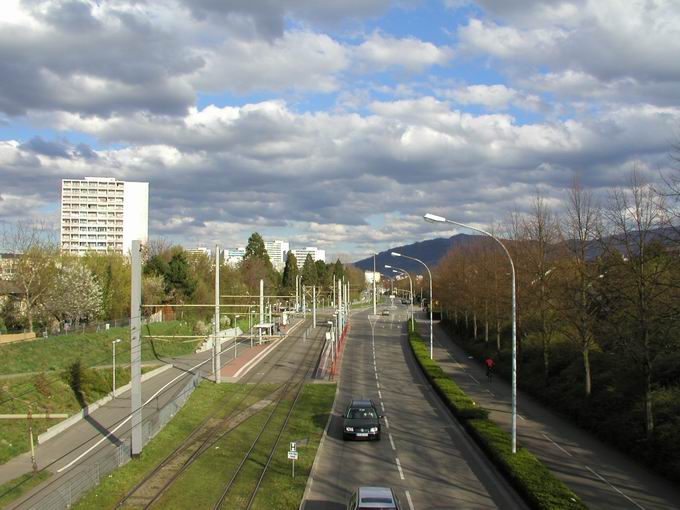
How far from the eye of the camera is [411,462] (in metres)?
23.0

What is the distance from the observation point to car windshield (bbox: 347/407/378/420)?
2738 cm

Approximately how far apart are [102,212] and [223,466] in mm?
154903

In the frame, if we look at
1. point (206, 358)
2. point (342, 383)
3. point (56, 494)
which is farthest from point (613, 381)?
point (206, 358)

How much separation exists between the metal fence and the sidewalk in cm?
1503

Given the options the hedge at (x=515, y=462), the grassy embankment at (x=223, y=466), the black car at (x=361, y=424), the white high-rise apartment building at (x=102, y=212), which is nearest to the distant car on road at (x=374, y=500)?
the grassy embankment at (x=223, y=466)

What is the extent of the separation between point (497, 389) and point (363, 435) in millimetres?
17059

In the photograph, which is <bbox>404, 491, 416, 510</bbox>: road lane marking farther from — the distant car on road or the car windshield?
the car windshield

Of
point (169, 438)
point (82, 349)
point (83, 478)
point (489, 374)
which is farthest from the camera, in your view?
point (82, 349)

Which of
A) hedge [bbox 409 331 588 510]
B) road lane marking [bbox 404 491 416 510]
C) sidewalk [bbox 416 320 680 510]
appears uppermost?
hedge [bbox 409 331 588 510]

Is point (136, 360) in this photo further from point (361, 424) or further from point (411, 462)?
point (411, 462)

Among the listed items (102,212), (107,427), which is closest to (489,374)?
(107,427)

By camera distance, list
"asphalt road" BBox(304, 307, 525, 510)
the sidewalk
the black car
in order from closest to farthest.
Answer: the sidewalk → "asphalt road" BBox(304, 307, 525, 510) → the black car

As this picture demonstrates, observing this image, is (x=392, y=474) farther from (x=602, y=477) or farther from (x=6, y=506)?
(x=6, y=506)

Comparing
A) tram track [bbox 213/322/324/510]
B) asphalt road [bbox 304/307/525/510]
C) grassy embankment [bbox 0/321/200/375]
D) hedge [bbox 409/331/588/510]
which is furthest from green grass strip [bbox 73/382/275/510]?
grassy embankment [bbox 0/321/200/375]
